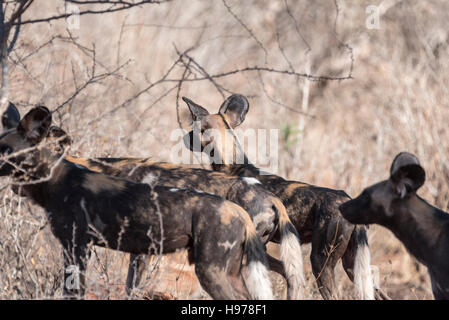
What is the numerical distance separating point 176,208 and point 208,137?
2196 millimetres

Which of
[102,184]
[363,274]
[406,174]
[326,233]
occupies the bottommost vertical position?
[363,274]

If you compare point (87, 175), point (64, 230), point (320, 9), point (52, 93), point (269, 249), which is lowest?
point (269, 249)

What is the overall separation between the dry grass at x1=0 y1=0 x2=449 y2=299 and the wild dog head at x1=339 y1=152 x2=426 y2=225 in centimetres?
129

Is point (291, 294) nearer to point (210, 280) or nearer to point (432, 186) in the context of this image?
point (210, 280)

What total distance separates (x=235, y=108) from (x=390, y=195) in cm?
266

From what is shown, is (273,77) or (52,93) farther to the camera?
(273,77)

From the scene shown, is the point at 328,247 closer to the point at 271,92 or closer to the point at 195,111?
the point at 195,111

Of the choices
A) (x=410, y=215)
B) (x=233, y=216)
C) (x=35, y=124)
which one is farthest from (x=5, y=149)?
(x=410, y=215)

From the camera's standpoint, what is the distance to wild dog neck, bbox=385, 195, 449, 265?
15.8 ft

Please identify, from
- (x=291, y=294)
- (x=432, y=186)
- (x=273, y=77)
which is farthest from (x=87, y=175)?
(x=273, y=77)

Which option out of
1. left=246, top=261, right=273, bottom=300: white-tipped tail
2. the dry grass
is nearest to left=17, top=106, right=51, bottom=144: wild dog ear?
the dry grass

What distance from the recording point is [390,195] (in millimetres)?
4891

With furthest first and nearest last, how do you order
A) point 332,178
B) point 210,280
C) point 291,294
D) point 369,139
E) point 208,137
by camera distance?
1. point 369,139
2. point 332,178
3. point 208,137
4. point 291,294
5. point 210,280

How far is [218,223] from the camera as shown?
449 centimetres
